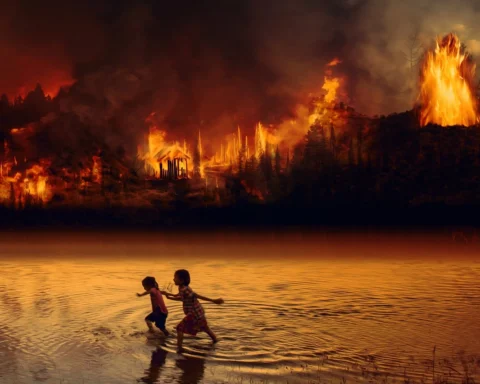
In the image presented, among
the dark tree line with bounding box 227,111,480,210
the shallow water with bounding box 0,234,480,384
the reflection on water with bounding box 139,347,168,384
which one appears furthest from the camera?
the dark tree line with bounding box 227,111,480,210

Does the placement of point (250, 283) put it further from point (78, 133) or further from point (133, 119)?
point (133, 119)

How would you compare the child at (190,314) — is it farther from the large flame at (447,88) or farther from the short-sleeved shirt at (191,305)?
the large flame at (447,88)

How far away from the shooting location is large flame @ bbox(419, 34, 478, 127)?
89438 millimetres

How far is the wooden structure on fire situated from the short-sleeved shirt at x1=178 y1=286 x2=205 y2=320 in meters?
72.4

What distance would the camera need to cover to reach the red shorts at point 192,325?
11.2 metres

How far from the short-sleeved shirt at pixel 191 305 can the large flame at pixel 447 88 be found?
81.5 meters

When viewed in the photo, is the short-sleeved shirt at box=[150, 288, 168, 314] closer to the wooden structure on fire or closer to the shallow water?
the shallow water

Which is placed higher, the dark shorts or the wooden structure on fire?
the wooden structure on fire

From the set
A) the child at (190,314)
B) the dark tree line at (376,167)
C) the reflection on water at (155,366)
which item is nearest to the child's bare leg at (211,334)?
the child at (190,314)

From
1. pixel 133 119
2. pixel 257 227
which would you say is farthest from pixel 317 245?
pixel 133 119

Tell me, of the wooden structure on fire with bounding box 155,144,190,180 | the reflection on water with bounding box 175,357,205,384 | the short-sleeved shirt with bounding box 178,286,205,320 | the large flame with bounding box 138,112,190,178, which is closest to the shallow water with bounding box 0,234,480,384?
the reflection on water with bounding box 175,357,205,384

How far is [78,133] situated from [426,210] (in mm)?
42434

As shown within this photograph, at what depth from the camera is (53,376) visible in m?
9.15

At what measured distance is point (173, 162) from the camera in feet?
285
